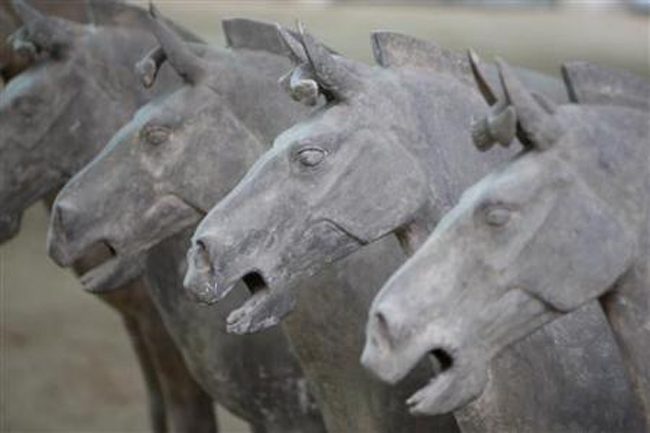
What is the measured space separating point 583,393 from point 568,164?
24.7 inches

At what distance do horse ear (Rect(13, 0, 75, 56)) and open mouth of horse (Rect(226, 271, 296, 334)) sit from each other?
150 centimetres

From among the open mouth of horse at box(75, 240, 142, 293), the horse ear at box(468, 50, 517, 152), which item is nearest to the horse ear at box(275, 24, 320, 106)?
the horse ear at box(468, 50, 517, 152)

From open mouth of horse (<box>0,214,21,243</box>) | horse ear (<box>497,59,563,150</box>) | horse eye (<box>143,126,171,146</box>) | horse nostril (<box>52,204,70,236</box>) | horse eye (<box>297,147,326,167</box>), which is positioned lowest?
open mouth of horse (<box>0,214,21,243</box>)

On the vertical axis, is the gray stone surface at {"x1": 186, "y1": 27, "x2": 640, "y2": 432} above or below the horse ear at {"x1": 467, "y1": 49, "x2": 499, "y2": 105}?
below

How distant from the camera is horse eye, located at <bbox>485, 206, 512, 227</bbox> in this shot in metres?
3.12

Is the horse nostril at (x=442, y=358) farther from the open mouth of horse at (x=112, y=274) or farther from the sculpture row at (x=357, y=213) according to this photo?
the open mouth of horse at (x=112, y=274)

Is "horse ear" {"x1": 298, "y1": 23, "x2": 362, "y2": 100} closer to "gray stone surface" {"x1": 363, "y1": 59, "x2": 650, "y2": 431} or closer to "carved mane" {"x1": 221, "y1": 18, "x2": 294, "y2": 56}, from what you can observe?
"gray stone surface" {"x1": 363, "y1": 59, "x2": 650, "y2": 431}

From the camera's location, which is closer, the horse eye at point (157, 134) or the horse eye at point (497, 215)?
the horse eye at point (497, 215)

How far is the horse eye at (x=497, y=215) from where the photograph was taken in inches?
123

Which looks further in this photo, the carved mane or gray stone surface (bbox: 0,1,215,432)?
gray stone surface (bbox: 0,1,215,432)

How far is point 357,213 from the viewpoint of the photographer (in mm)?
3578

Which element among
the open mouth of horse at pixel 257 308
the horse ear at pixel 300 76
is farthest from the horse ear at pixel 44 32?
the open mouth of horse at pixel 257 308

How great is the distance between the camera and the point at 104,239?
4.30 metres

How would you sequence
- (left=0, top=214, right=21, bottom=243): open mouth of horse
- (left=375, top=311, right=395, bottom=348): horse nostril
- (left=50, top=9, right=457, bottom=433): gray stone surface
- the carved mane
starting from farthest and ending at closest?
1. (left=0, top=214, right=21, bottom=243): open mouth of horse
2. the carved mane
3. (left=50, top=9, right=457, bottom=433): gray stone surface
4. (left=375, top=311, right=395, bottom=348): horse nostril
